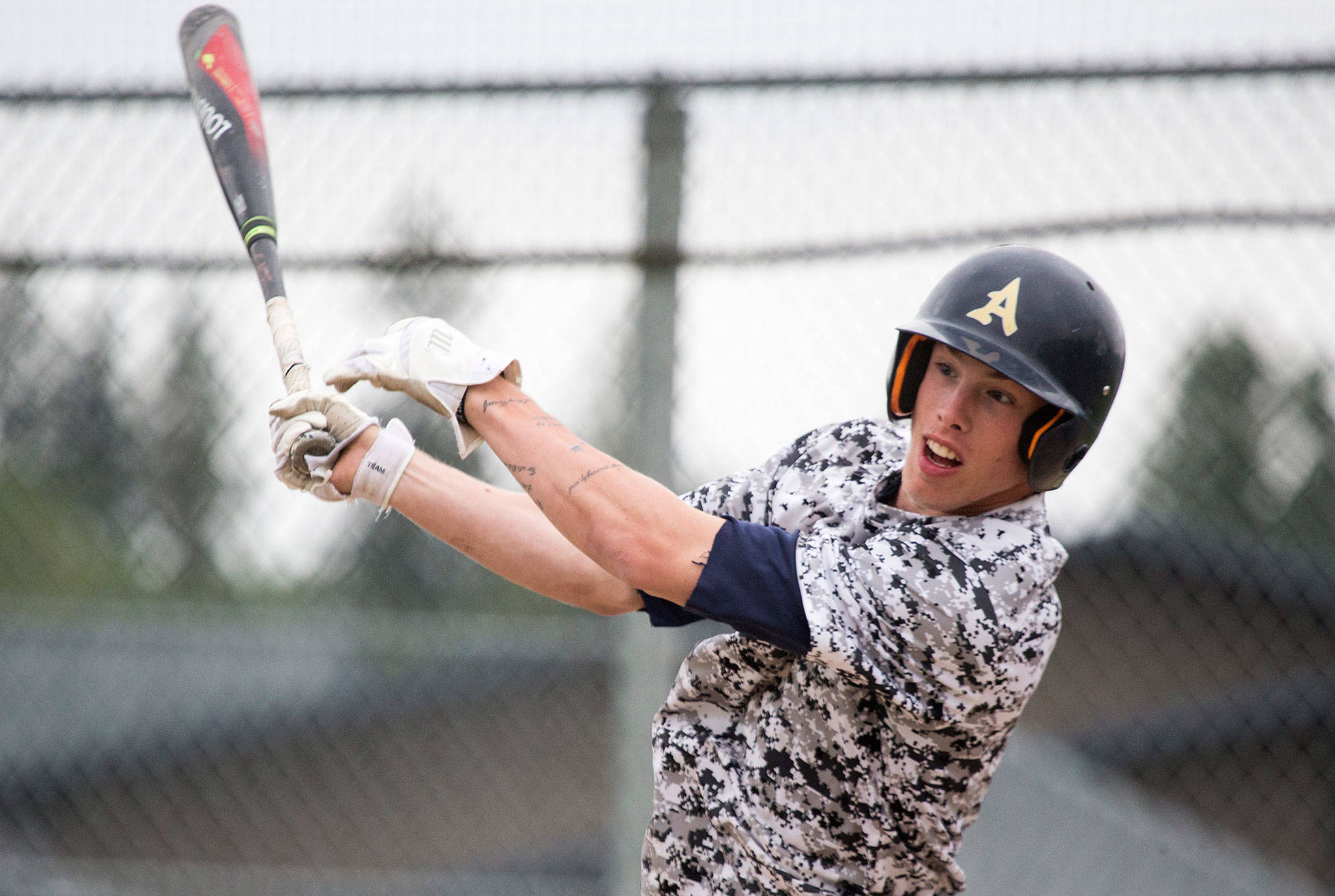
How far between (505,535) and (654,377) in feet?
3.52

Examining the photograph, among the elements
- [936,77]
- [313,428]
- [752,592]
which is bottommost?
[752,592]

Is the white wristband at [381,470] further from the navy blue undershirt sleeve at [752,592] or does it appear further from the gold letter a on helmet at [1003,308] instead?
the gold letter a on helmet at [1003,308]

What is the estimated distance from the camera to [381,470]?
6.14 feet

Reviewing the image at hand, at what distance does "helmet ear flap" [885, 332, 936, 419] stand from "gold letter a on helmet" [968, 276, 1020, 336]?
0.44ft

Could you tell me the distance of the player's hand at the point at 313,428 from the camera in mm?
1799

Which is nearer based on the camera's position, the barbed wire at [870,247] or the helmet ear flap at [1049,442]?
the helmet ear flap at [1049,442]

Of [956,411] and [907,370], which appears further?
[907,370]

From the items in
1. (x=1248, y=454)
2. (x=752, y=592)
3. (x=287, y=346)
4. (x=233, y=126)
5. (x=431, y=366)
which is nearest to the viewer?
(x=752, y=592)

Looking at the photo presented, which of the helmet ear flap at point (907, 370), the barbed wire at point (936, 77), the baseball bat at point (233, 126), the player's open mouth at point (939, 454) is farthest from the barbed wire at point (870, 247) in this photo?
the player's open mouth at point (939, 454)

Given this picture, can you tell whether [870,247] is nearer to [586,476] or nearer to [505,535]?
[505,535]

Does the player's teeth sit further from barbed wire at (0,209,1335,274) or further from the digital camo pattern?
barbed wire at (0,209,1335,274)

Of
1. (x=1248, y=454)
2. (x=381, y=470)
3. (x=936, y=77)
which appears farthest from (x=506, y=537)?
(x=1248, y=454)

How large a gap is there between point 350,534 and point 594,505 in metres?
2.03

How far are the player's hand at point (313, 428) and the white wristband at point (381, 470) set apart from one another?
0.15 feet
